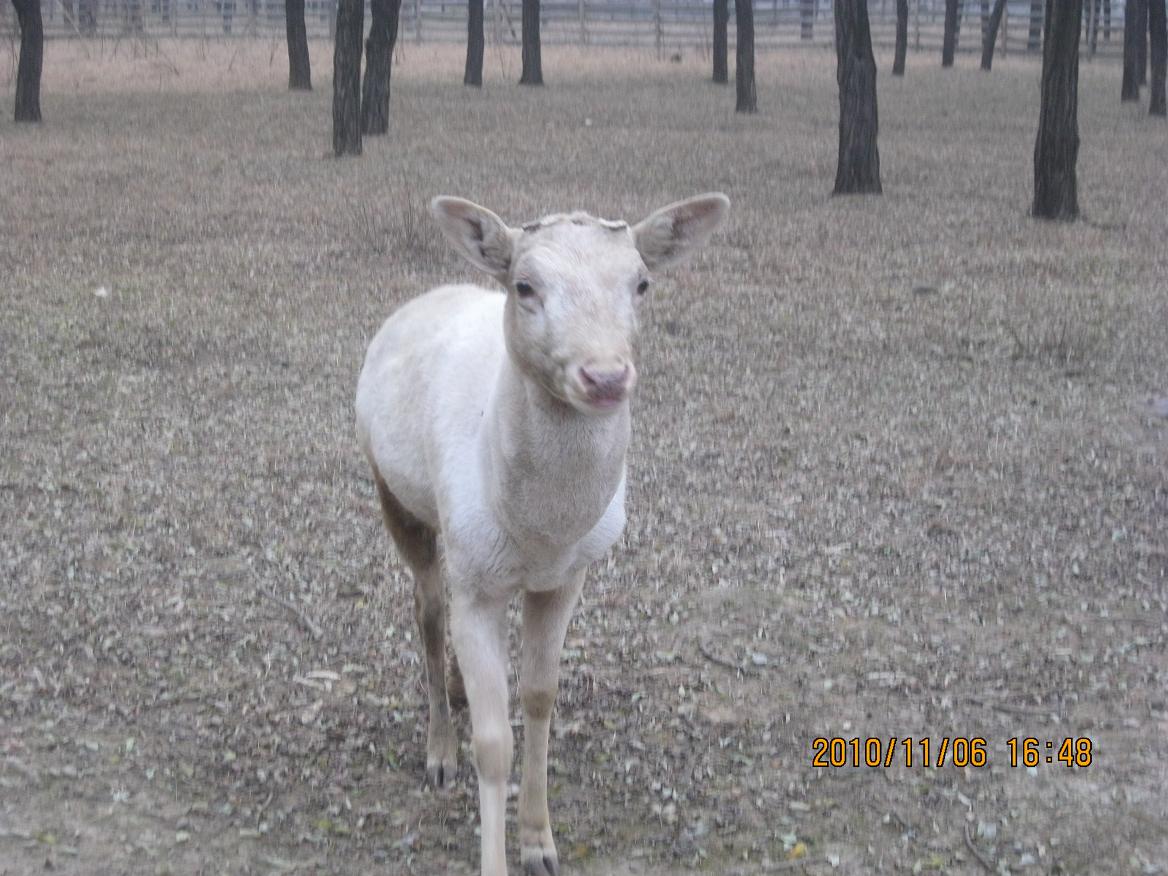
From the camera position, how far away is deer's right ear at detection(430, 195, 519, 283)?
353 cm

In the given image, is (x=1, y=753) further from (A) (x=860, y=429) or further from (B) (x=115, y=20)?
(B) (x=115, y=20)

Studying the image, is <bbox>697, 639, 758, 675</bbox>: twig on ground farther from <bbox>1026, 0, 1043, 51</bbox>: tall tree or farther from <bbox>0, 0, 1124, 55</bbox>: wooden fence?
<bbox>1026, 0, 1043, 51</bbox>: tall tree

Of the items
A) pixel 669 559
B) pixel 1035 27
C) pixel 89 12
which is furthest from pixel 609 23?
pixel 669 559

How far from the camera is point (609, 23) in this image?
46344 mm

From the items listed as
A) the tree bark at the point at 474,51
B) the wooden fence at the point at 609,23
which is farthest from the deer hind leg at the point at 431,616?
the wooden fence at the point at 609,23

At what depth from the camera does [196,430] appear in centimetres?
709

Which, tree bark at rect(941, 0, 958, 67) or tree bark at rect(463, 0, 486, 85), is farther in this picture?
tree bark at rect(941, 0, 958, 67)

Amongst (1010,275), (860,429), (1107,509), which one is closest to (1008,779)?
(1107,509)

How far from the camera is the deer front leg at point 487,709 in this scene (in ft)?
11.8

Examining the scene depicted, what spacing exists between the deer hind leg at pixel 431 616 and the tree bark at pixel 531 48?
78.6ft

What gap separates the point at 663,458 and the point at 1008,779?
2871 mm

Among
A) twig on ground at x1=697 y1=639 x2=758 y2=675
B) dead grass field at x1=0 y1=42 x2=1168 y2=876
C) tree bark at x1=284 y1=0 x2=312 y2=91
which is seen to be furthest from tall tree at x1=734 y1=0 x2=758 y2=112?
twig on ground at x1=697 y1=639 x2=758 y2=675
